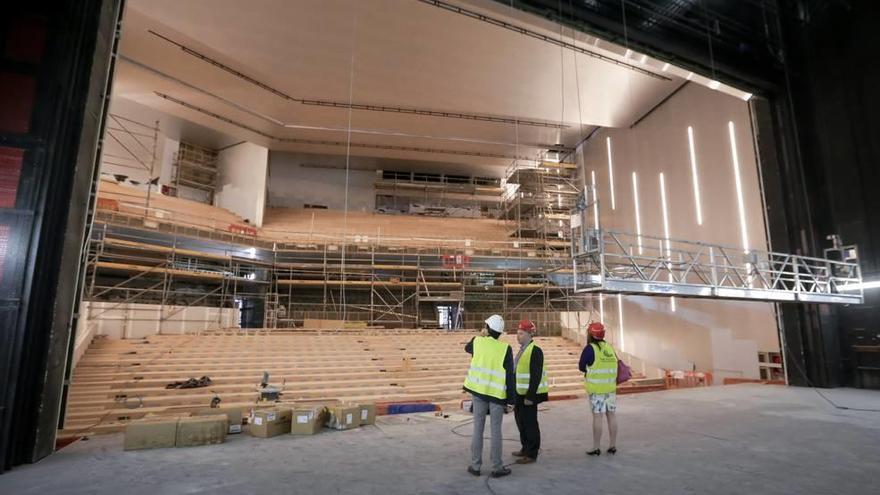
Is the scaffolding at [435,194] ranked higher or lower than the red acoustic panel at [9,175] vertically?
higher

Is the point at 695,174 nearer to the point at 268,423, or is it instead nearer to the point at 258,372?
the point at 258,372

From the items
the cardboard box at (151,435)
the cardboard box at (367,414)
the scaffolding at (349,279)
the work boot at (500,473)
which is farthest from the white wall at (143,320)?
the work boot at (500,473)

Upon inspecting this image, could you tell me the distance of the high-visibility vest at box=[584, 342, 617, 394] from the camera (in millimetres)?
4691

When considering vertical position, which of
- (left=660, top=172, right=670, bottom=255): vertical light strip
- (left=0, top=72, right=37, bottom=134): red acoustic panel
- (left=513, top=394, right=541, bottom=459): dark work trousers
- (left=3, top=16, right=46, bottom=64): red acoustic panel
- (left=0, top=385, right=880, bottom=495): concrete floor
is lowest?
(left=0, top=385, right=880, bottom=495): concrete floor

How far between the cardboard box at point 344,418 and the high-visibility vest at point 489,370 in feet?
9.60

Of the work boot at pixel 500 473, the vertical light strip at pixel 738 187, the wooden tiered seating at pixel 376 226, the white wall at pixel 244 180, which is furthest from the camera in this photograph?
the white wall at pixel 244 180

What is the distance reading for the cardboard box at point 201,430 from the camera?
17.1ft

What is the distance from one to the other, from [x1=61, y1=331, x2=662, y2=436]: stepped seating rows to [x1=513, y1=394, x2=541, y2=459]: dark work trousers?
4.41m

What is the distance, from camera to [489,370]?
396 centimetres

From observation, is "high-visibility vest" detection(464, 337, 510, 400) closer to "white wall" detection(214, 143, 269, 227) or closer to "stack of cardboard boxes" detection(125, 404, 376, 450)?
"stack of cardboard boxes" detection(125, 404, 376, 450)

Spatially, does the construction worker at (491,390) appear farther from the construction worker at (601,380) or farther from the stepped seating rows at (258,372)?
the stepped seating rows at (258,372)

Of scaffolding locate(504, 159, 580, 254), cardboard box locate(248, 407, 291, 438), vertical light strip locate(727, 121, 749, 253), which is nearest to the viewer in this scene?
cardboard box locate(248, 407, 291, 438)

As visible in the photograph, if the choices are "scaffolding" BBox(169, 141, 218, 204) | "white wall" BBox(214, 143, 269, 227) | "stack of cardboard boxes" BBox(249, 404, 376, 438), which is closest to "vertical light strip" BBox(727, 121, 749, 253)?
"stack of cardboard boxes" BBox(249, 404, 376, 438)

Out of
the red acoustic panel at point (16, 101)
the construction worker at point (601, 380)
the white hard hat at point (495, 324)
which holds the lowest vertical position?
the construction worker at point (601, 380)
